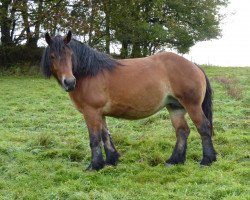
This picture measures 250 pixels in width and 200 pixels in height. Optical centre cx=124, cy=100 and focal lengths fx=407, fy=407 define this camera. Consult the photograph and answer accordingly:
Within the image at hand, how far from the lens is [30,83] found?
18.7 m

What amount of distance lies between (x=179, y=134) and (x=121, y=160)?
116 centimetres

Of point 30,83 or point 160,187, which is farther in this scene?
point 30,83

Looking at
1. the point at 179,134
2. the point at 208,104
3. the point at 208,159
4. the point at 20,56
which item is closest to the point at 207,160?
the point at 208,159

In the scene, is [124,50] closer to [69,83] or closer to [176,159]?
[176,159]

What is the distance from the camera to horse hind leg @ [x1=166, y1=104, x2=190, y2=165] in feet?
23.5

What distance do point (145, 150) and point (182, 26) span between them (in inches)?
697

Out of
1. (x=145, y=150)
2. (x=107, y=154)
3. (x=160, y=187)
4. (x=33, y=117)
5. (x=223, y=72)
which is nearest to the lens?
(x=160, y=187)

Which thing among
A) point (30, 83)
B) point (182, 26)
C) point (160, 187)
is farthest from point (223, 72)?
point (160, 187)

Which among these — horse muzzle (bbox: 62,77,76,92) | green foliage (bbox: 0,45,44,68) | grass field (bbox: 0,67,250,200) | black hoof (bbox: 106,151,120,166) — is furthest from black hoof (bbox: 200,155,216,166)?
green foliage (bbox: 0,45,44,68)

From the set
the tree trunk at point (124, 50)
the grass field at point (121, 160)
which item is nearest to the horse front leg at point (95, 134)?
the grass field at point (121, 160)

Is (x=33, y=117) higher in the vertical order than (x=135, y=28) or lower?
lower

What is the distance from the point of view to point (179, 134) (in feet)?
24.3

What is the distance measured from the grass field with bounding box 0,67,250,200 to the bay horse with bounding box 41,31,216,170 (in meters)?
0.45

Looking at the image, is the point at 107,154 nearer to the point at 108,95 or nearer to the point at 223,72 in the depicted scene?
the point at 108,95
